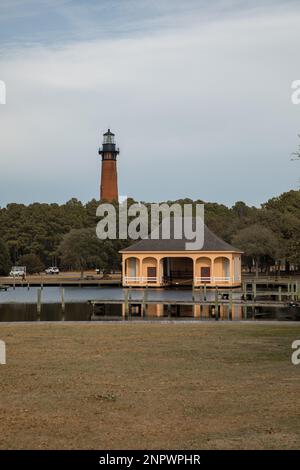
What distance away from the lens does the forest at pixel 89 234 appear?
7662 centimetres

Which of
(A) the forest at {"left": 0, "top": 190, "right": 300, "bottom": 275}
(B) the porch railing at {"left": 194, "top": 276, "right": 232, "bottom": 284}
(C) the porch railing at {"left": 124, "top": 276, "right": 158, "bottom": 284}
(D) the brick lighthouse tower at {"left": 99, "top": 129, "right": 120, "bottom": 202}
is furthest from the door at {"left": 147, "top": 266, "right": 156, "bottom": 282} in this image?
(D) the brick lighthouse tower at {"left": 99, "top": 129, "right": 120, "bottom": 202}

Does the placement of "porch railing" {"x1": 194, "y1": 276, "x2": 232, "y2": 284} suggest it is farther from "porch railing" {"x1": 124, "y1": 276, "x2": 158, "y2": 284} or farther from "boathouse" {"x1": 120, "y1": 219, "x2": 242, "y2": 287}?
"porch railing" {"x1": 124, "y1": 276, "x2": 158, "y2": 284}

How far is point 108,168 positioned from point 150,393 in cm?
8548

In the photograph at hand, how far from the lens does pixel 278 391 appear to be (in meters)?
13.1

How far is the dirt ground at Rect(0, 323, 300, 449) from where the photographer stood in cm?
1003

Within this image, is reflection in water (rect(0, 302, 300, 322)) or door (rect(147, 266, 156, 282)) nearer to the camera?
reflection in water (rect(0, 302, 300, 322))

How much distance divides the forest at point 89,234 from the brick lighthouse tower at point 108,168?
253 cm

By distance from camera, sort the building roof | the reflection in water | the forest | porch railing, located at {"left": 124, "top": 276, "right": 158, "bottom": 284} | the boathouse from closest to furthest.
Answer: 1. the reflection in water
2. the boathouse
3. the building roof
4. porch railing, located at {"left": 124, "top": 276, "right": 158, "bottom": 284}
5. the forest

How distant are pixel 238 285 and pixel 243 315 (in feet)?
100

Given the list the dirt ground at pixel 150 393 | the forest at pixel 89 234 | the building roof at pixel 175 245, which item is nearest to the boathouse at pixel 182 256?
the building roof at pixel 175 245

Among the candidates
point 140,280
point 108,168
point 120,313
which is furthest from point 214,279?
point 108,168

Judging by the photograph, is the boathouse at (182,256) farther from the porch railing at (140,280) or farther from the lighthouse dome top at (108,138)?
the lighthouse dome top at (108,138)

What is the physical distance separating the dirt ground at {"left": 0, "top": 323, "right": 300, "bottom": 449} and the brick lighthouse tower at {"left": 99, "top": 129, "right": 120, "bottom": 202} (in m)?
75.9

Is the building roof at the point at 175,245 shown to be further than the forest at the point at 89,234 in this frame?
No
